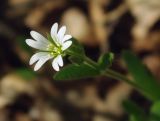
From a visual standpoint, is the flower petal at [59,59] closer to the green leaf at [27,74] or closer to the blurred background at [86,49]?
the blurred background at [86,49]

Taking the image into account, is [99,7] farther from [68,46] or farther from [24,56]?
[68,46]

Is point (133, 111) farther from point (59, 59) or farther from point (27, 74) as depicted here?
point (27, 74)

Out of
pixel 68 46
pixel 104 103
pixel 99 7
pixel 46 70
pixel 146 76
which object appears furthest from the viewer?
pixel 99 7

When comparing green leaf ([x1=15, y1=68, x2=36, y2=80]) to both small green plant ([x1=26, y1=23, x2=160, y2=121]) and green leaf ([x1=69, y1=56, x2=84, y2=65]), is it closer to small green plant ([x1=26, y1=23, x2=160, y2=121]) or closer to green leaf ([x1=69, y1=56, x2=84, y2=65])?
small green plant ([x1=26, y1=23, x2=160, y2=121])

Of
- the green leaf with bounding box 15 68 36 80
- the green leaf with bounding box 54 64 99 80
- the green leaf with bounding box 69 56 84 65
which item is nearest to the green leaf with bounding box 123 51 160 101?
the green leaf with bounding box 54 64 99 80

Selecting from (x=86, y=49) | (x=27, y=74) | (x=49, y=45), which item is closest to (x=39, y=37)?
(x=49, y=45)

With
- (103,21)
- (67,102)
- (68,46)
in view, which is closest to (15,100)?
(67,102)
